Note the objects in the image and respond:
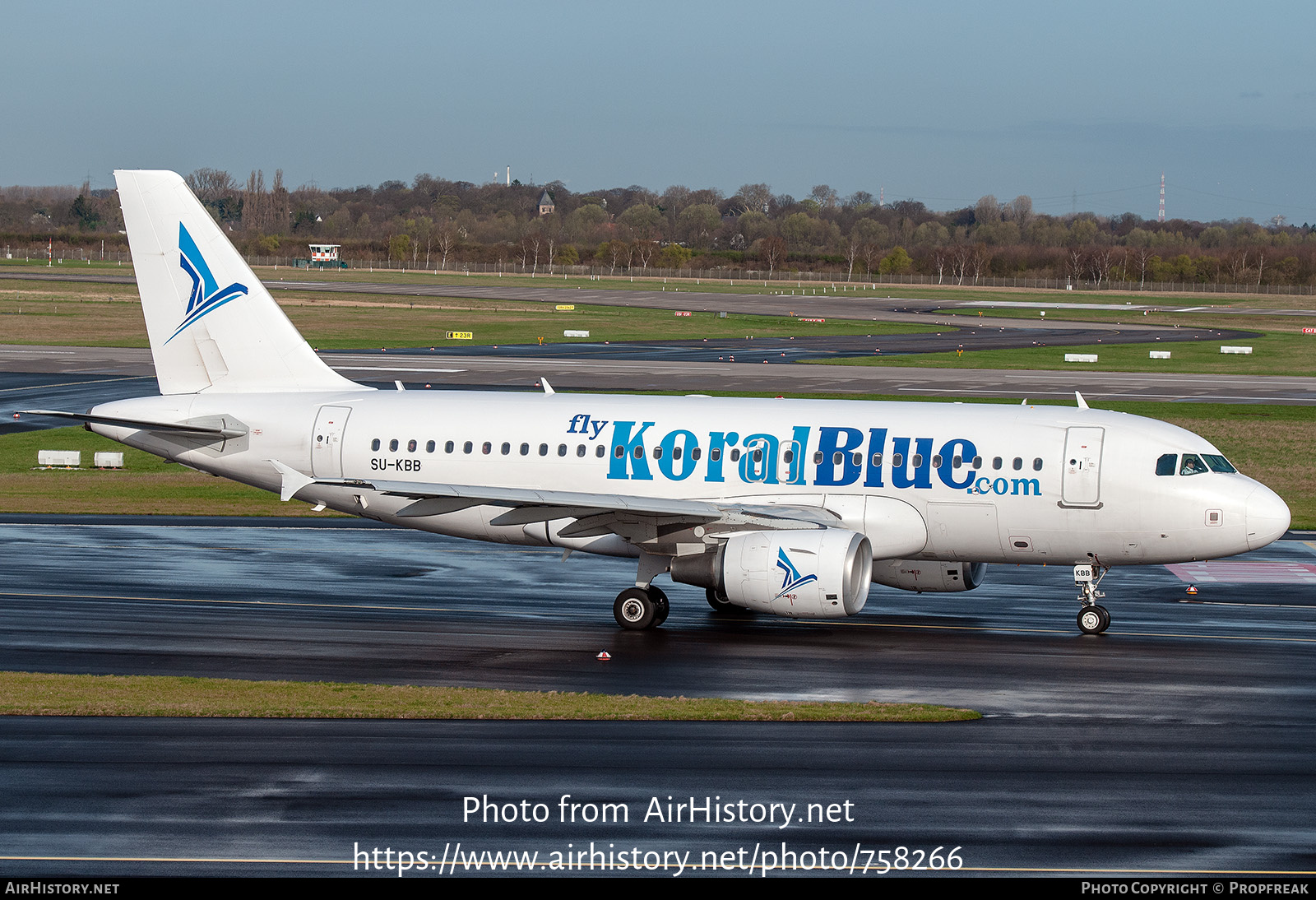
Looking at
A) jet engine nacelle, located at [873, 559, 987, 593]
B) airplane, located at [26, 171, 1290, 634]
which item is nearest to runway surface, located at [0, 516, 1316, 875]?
jet engine nacelle, located at [873, 559, 987, 593]

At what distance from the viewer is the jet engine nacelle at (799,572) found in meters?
25.0

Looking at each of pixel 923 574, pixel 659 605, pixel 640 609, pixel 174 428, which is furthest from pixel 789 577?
pixel 174 428

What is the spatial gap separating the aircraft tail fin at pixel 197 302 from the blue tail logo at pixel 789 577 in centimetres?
1258

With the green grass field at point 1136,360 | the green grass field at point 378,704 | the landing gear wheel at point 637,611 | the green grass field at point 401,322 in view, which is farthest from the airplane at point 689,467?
the green grass field at point 401,322

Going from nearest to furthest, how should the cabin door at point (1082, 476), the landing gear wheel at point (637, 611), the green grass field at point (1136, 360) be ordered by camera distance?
the cabin door at point (1082, 476)
the landing gear wheel at point (637, 611)
the green grass field at point (1136, 360)

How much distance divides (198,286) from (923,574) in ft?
57.6

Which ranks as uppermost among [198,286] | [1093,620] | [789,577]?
[198,286]

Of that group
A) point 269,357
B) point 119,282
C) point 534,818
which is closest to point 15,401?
point 269,357

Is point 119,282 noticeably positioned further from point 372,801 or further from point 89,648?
point 372,801

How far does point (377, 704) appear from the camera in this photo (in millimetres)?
21250

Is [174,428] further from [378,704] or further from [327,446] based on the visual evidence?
[378,704]

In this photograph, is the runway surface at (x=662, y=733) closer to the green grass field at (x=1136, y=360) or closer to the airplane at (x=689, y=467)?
the airplane at (x=689, y=467)

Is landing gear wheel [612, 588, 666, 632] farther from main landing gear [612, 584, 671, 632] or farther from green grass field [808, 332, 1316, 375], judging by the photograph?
green grass field [808, 332, 1316, 375]
